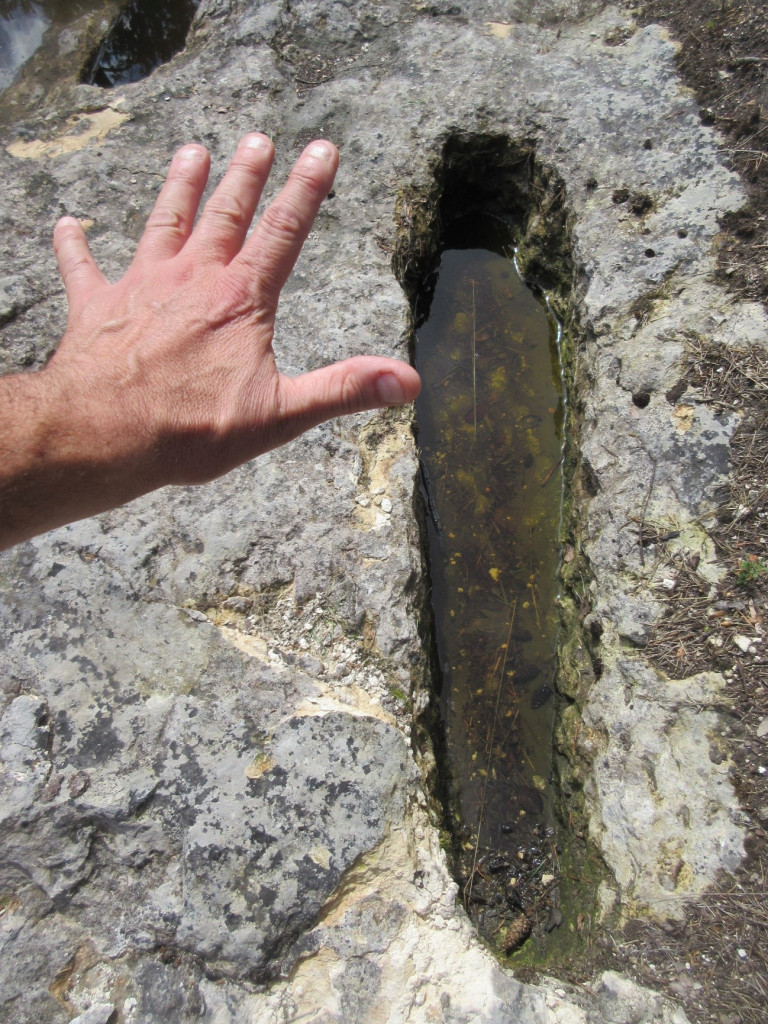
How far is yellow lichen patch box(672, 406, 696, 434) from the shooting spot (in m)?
2.65

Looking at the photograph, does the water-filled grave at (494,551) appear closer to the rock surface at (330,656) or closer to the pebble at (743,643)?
the rock surface at (330,656)

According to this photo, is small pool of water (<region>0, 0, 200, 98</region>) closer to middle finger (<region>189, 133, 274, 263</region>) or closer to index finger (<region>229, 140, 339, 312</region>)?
middle finger (<region>189, 133, 274, 263</region>)

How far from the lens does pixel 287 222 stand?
5.36 ft

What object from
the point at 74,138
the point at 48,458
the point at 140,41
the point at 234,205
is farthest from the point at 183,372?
the point at 140,41

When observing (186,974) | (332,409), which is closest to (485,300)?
(332,409)

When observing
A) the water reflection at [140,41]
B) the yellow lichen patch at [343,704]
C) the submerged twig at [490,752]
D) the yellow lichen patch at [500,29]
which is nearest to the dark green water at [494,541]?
the submerged twig at [490,752]

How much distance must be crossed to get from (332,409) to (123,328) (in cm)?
57

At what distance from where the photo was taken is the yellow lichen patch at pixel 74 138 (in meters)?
3.62

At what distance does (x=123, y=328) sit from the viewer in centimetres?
162

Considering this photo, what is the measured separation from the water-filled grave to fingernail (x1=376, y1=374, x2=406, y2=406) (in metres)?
1.58

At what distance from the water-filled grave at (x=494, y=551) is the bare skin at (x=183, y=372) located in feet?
5.41

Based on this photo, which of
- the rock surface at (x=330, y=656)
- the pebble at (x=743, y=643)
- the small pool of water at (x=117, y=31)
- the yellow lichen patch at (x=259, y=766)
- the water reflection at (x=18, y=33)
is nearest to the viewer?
the rock surface at (x=330, y=656)

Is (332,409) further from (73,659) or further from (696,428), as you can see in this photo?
(696,428)

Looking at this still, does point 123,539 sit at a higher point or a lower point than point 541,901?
higher
